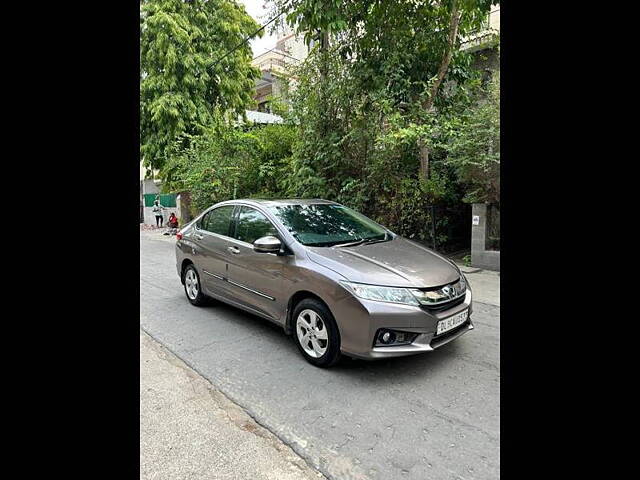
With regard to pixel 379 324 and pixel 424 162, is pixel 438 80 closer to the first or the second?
pixel 424 162

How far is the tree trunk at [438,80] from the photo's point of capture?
25.8 feet

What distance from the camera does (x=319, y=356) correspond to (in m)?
3.55

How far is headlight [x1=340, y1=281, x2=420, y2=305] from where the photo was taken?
3.22 metres

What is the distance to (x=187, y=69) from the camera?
16.1 meters

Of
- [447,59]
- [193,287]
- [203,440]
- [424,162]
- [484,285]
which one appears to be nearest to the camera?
[203,440]

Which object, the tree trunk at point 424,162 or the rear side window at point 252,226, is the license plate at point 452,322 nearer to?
the rear side window at point 252,226

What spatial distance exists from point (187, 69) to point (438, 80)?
11266mm

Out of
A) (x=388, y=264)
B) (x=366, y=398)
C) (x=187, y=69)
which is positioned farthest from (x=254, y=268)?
(x=187, y=69)

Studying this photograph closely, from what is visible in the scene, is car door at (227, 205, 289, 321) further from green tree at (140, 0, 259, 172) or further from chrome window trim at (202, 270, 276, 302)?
green tree at (140, 0, 259, 172)

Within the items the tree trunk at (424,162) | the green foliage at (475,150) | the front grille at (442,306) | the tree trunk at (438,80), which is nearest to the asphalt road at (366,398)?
the front grille at (442,306)
